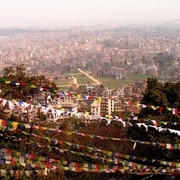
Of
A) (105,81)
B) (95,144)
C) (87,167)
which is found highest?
(87,167)

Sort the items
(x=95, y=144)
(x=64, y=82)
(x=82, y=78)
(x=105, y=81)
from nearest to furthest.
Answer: (x=95, y=144), (x=64, y=82), (x=105, y=81), (x=82, y=78)

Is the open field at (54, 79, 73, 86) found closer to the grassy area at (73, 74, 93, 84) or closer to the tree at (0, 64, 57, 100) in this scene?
the grassy area at (73, 74, 93, 84)

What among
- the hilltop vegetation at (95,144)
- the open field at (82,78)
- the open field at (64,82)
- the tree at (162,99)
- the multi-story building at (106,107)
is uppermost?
the tree at (162,99)

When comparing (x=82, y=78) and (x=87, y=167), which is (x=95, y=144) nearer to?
(x=87, y=167)

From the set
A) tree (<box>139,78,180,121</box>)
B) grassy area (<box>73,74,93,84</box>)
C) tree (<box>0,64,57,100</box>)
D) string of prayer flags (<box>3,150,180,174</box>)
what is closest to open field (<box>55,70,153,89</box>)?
grassy area (<box>73,74,93,84</box>)

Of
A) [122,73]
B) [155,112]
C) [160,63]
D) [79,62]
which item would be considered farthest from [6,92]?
[79,62]

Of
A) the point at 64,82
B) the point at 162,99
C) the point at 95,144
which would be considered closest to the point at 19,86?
the point at 95,144

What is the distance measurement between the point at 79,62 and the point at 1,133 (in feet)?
180

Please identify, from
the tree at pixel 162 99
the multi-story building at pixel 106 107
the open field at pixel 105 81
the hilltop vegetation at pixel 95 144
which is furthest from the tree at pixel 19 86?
the open field at pixel 105 81

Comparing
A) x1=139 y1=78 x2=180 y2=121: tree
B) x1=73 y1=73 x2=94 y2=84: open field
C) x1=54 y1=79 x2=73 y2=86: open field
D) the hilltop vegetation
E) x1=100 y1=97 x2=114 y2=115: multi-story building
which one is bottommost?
x1=73 y1=73 x2=94 y2=84: open field

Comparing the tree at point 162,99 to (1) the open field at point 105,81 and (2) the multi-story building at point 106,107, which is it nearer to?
(2) the multi-story building at point 106,107

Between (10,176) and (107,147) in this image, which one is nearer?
(10,176)

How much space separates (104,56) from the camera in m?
69.1

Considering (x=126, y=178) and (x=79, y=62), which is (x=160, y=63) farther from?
(x=126, y=178)
